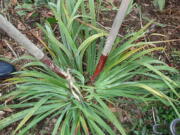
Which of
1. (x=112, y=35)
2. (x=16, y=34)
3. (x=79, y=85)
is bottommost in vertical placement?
(x=79, y=85)

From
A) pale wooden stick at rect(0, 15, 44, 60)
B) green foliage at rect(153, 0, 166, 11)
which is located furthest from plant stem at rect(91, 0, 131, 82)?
green foliage at rect(153, 0, 166, 11)

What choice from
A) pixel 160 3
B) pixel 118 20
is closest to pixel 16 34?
pixel 118 20

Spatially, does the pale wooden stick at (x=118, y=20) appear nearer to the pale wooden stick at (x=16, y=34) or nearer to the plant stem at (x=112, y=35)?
the plant stem at (x=112, y=35)

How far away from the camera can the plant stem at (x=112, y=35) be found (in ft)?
5.87

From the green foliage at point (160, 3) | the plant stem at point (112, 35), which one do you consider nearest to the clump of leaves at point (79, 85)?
the plant stem at point (112, 35)

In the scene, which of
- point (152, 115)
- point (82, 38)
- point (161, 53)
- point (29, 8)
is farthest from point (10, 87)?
point (161, 53)

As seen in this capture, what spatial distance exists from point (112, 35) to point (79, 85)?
44cm

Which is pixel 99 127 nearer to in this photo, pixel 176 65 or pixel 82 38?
pixel 82 38

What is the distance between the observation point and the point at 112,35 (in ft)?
6.26

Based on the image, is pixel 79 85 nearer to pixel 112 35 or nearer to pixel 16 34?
pixel 112 35

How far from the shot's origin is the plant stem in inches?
70.4

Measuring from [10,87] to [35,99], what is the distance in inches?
9.1

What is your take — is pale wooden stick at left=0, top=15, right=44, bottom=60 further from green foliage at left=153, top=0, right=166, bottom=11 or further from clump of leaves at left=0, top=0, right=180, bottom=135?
green foliage at left=153, top=0, right=166, bottom=11

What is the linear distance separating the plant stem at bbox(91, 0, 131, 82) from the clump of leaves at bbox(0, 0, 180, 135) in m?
→ 0.05
